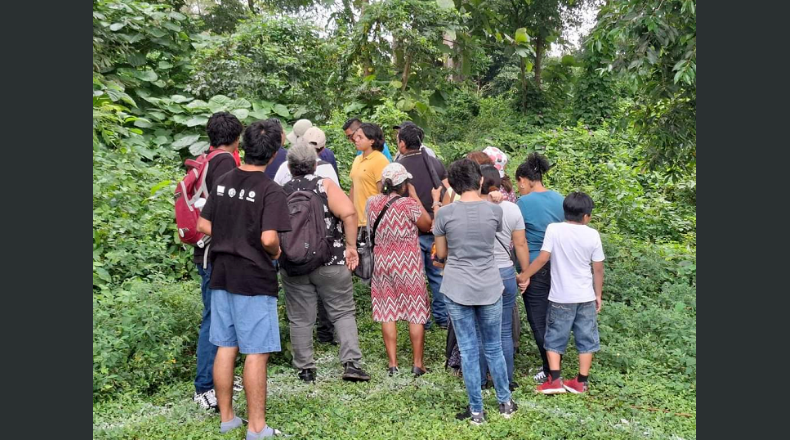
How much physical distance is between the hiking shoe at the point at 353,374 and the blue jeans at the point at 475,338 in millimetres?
1093

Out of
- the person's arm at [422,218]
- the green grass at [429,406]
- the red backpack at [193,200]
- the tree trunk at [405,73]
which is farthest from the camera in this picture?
the tree trunk at [405,73]

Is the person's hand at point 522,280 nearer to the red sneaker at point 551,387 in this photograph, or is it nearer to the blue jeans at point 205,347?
the red sneaker at point 551,387

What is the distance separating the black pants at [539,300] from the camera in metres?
5.21

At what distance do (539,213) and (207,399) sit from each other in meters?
2.88

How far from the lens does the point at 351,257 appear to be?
5.30m

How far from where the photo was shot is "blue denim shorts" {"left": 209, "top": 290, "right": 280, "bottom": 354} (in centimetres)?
409

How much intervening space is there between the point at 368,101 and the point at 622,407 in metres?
7.65

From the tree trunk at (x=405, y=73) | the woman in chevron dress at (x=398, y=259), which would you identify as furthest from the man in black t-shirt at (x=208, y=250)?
the tree trunk at (x=405, y=73)

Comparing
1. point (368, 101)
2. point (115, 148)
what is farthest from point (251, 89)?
point (115, 148)

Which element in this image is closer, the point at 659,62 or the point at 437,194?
the point at 437,194

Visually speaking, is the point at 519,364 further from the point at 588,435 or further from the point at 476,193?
the point at 476,193

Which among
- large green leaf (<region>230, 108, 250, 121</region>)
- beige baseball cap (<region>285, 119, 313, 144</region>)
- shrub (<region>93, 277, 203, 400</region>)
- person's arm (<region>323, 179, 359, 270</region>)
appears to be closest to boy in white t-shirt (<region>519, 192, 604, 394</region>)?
person's arm (<region>323, 179, 359, 270</region>)

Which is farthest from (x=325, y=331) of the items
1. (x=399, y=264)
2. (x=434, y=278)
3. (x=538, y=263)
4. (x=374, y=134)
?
(x=538, y=263)

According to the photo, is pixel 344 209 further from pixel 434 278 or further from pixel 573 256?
pixel 573 256
